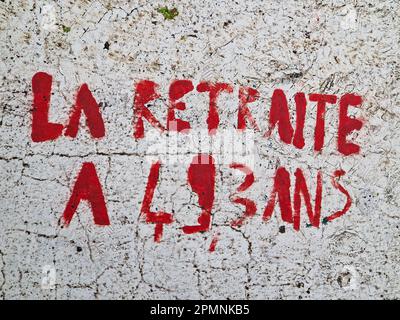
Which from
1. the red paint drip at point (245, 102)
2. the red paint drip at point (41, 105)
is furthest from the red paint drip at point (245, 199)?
the red paint drip at point (41, 105)

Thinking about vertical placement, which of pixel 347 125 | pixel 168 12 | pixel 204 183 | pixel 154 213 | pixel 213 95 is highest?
pixel 168 12

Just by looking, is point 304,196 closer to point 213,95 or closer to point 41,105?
point 213,95

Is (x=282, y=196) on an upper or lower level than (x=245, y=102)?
lower

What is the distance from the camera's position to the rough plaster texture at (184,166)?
165 centimetres

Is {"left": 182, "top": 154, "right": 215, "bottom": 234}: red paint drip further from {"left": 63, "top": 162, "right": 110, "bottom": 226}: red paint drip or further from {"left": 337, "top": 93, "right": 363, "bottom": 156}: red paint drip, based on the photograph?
{"left": 337, "top": 93, "right": 363, "bottom": 156}: red paint drip

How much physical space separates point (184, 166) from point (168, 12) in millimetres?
600

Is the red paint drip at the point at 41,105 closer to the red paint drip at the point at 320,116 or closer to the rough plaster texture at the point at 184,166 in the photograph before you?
the rough plaster texture at the point at 184,166

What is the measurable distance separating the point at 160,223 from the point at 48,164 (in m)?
0.49

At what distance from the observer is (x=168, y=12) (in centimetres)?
166

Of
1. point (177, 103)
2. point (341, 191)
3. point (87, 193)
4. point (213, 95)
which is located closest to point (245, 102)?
point (213, 95)

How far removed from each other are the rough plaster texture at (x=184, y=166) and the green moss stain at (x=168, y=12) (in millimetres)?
19

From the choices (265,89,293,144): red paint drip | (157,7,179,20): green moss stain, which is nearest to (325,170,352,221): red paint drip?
(265,89,293,144): red paint drip
